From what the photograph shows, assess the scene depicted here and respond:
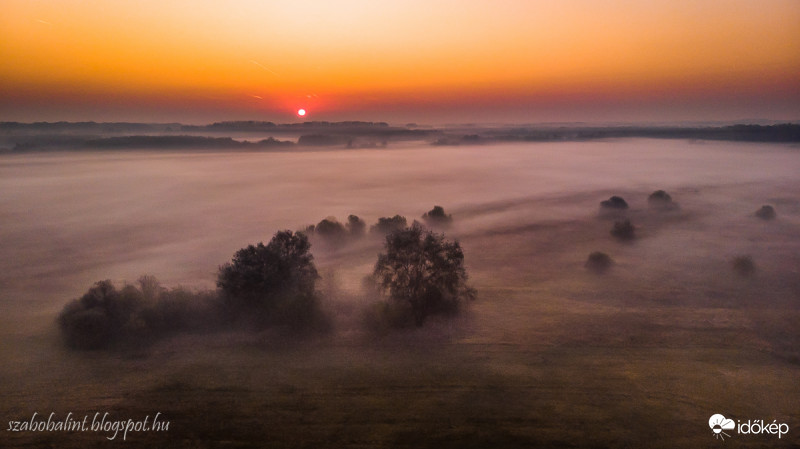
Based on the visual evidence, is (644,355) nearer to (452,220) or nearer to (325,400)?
(325,400)

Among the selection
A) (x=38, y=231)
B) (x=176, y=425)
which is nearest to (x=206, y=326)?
(x=176, y=425)

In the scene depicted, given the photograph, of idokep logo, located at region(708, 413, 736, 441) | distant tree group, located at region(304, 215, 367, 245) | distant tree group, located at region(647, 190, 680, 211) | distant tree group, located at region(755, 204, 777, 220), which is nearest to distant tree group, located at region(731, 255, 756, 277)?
idokep logo, located at region(708, 413, 736, 441)

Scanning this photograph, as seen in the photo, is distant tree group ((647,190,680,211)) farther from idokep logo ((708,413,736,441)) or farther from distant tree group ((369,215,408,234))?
idokep logo ((708,413,736,441))

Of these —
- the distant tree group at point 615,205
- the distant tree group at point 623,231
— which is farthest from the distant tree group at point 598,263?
the distant tree group at point 615,205

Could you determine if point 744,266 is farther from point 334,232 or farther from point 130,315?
point 130,315

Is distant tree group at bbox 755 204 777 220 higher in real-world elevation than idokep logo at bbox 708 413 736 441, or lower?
higher

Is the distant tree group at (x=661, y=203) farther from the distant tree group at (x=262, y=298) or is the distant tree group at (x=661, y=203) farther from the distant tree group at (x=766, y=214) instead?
the distant tree group at (x=262, y=298)
